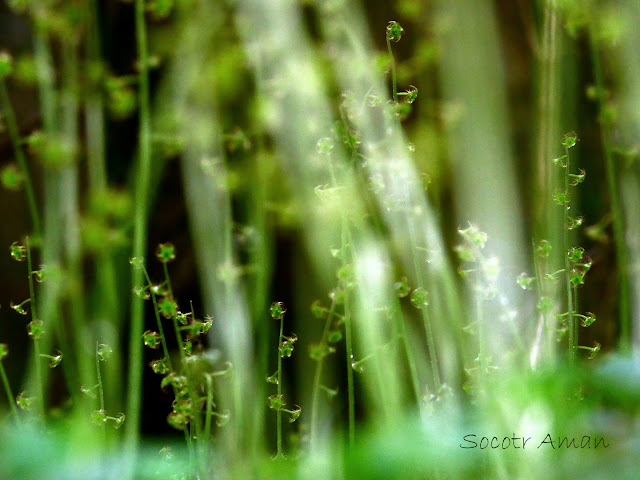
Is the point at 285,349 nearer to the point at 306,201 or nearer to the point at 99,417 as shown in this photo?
the point at 99,417

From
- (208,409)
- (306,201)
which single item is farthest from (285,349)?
(306,201)

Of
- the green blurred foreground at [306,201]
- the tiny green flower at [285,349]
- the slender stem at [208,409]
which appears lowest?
the slender stem at [208,409]

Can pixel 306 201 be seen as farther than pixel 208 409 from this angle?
Yes

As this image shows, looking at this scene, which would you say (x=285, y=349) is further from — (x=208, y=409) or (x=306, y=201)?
(x=306, y=201)

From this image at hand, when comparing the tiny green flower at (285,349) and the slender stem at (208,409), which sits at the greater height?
the tiny green flower at (285,349)

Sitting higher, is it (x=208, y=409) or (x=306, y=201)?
(x=306, y=201)

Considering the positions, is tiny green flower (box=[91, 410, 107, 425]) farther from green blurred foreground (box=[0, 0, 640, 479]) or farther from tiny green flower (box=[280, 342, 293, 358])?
tiny green flower (box=[280, 342, 293, 358])

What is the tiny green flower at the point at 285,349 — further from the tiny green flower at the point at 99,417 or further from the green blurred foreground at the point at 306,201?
the tiny green flower at the point at 99,417

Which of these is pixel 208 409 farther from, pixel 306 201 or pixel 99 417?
pixel 306 201

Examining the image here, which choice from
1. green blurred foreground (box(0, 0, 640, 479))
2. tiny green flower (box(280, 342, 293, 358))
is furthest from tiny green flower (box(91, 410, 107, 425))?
tiny green flower (box(280, 342, 293, 358))

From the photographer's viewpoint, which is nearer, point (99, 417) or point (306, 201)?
point (99, 417)

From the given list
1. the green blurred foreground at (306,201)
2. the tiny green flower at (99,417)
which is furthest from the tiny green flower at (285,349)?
the tiny green flower at (99,417)
